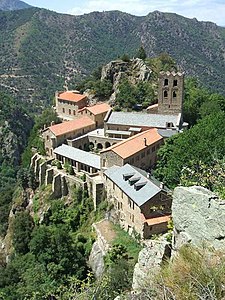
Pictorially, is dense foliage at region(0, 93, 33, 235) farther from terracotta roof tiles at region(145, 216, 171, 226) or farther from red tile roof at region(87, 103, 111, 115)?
terracotta roof tiles at region(145, 216, 171, 226)

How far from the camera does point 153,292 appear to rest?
44.6 feet

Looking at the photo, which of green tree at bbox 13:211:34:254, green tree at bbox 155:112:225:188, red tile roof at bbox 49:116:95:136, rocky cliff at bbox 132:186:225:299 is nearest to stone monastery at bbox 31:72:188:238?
red tile roof at bbox 49:116:95:136

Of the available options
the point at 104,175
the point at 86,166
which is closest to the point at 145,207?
the point at 104,175

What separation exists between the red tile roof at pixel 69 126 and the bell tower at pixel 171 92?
11912 mm

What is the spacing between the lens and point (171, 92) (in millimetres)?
62562

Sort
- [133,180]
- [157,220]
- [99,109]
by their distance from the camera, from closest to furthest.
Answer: [157,220] → [133,180] → [99,109]

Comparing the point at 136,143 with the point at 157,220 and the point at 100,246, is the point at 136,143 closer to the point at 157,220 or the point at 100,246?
the point at 157,220

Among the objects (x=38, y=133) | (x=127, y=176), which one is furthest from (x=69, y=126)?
(x=127, y=176)

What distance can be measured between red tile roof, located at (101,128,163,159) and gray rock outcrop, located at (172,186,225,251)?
104ft

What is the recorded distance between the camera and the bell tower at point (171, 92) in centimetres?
6191

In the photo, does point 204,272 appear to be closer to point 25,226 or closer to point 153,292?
point 153,292

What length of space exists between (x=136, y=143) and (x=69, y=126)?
15026 mm

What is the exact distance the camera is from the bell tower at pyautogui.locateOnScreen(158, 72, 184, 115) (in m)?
61.9

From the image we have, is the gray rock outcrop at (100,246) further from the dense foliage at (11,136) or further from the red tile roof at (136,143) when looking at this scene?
the dense foliage at (11,136)
